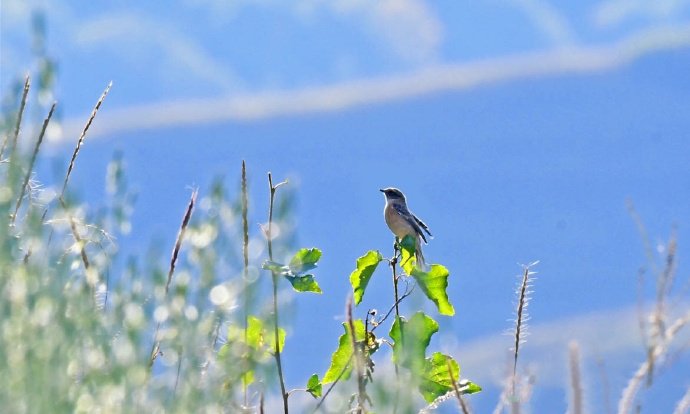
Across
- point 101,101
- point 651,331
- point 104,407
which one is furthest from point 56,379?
point 101,101

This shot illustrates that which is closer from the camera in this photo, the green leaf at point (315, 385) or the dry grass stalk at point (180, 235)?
the dry grass stalk at point (180, 235)

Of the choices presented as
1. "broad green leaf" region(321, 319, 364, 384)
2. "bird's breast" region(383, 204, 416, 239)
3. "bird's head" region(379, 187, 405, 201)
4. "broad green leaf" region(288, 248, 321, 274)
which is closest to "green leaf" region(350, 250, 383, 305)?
"broad green leaf" region(321, 319, 364, 384)

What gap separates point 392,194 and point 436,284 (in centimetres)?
166

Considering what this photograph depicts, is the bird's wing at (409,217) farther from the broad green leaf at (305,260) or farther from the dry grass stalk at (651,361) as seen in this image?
the dry grass stalk at (651,361)

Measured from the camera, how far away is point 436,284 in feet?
6.72

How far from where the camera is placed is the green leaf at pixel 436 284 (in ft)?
6.67

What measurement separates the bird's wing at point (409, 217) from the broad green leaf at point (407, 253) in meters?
0.68

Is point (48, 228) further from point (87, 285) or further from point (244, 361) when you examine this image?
point (244, 361)

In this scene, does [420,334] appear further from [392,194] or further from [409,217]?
[392,194]

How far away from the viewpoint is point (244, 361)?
137cm

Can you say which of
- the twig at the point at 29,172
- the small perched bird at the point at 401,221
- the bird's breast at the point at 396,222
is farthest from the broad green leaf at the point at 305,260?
the bird's breast at the point at 396,222

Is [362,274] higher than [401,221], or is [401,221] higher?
[401,221]

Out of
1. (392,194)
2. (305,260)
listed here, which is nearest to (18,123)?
(305,260)

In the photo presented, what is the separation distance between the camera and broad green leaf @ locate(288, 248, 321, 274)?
188cm
